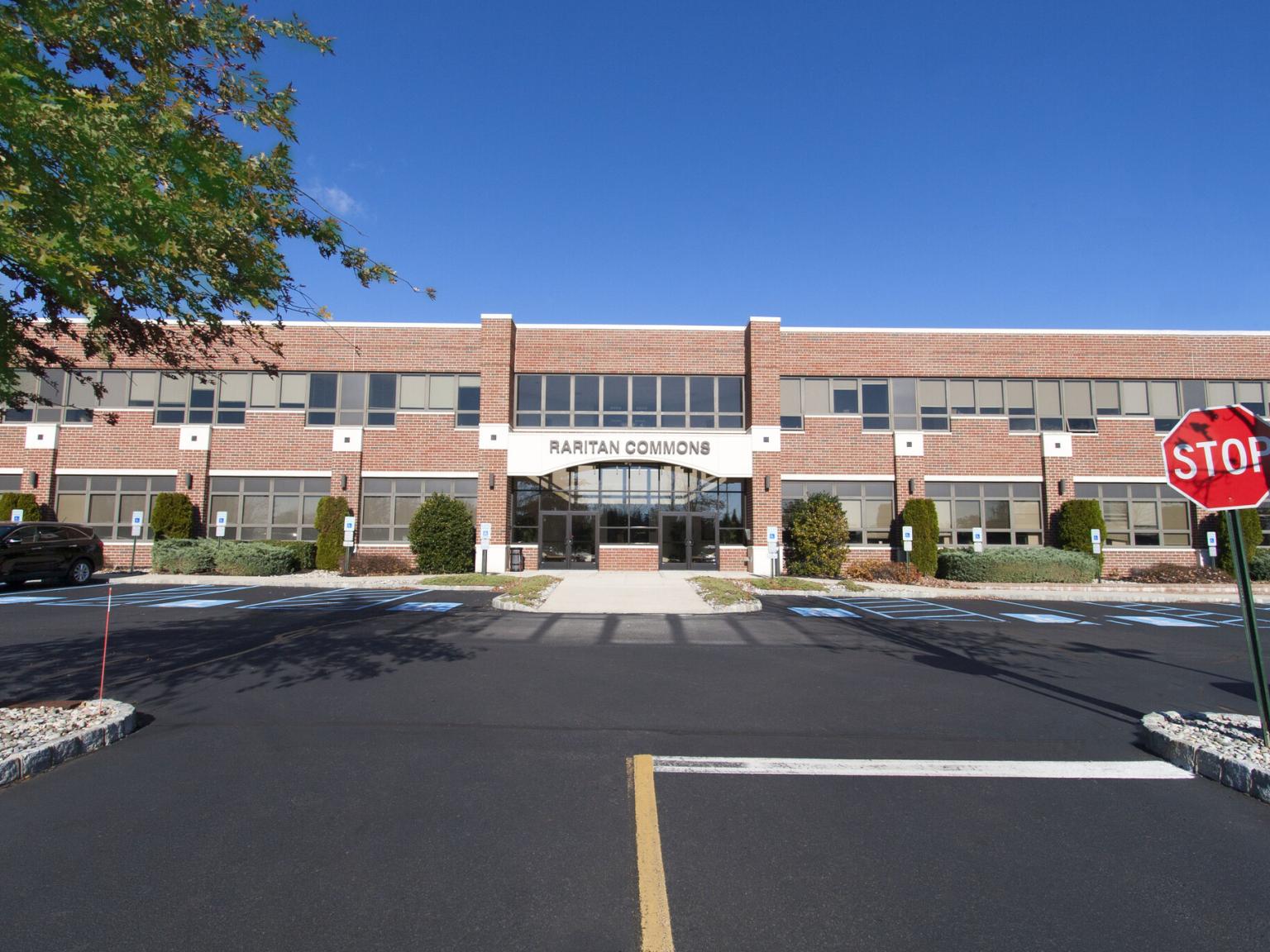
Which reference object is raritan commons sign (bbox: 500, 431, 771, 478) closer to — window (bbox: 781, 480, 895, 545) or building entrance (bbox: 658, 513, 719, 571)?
window (bbox: 781, 480, 895, 545)

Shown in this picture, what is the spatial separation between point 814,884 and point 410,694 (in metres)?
4.46

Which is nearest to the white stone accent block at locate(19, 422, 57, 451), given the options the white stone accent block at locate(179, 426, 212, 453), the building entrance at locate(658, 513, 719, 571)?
the white stone accent block at locate(179, 426, 212, 453)

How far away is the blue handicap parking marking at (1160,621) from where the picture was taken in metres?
12.1

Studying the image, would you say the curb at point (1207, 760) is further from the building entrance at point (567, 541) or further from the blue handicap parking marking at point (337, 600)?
the building entrance at point (567, 541)

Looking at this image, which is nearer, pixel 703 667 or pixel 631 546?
pixel 703 667

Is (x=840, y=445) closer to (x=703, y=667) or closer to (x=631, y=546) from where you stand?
(x=631, y=546)

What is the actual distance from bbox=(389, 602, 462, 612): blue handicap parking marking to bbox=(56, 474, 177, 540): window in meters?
14.6

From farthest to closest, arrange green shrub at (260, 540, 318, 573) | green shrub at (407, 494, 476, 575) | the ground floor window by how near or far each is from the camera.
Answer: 1. the ground floor window
2. green shrub at (260, 540, 318, 573)
3. green shrub at (407, 494, 476, 575)

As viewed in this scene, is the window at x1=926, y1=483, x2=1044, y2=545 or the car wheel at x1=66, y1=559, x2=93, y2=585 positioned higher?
the window at x1=926, y1=483, x2=1044, y2=545

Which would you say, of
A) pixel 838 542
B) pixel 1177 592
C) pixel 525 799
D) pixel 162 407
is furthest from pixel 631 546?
pixel 525 799

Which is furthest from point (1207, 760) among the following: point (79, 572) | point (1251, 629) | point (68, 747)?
point (79, 572)

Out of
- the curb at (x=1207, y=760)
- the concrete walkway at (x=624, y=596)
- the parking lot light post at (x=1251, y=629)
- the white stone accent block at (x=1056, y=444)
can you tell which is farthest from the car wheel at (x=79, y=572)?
the white stone accent block at (x=1056, y=444)

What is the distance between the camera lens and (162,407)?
2356cm

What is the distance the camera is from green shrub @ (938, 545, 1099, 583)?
19.6 meters
